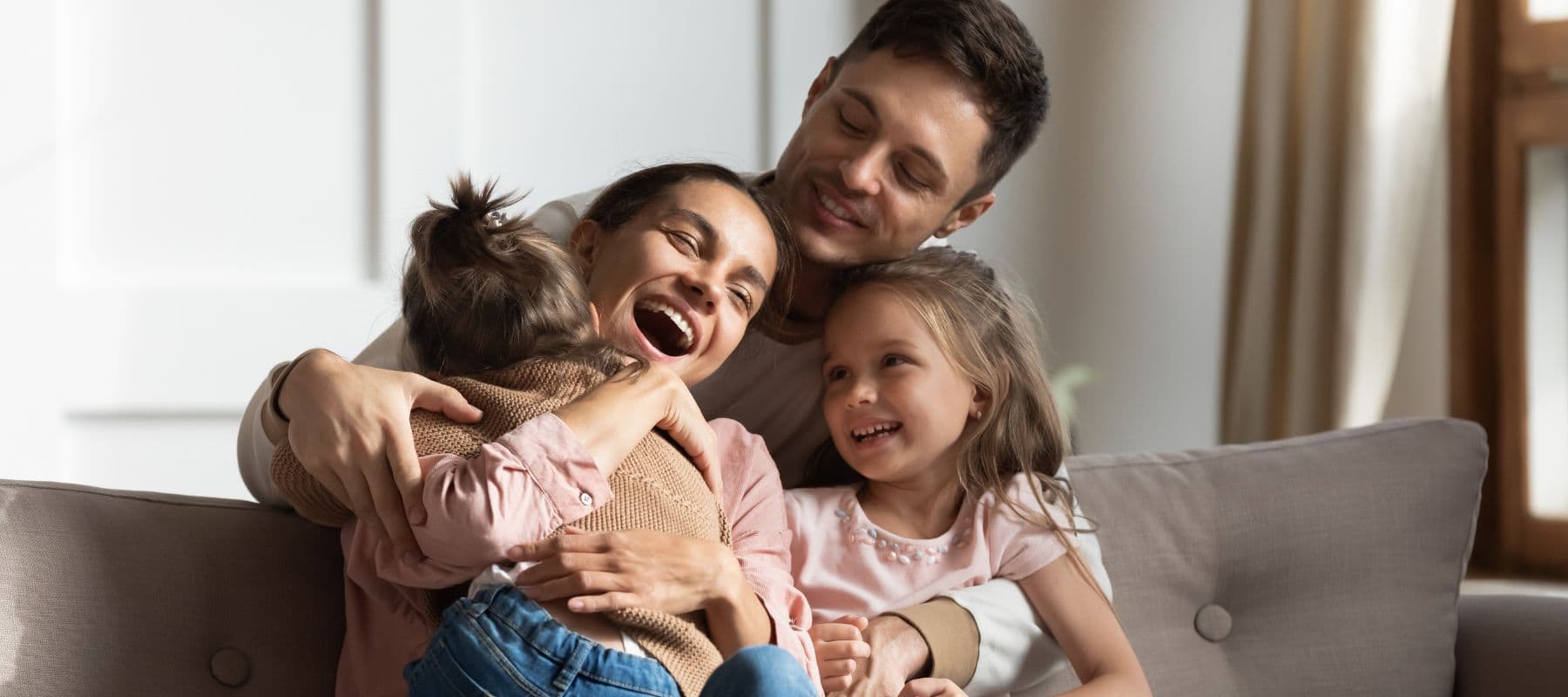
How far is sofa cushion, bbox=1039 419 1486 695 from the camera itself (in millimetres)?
1573

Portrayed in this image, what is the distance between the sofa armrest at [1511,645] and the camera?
1526mm

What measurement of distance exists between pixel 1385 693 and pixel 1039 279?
156 cm

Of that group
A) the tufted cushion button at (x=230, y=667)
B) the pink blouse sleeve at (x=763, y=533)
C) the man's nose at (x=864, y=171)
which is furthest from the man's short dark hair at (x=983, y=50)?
the tufted cushion button at (x=230, y=667)

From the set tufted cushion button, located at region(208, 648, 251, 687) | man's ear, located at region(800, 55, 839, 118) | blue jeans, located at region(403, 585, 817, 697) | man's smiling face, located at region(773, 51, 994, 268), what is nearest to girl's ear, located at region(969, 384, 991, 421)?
man's smiling face, located at region(773, 51, 994, 268)

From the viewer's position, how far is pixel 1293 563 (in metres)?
1.61

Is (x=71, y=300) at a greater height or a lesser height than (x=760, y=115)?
lesser

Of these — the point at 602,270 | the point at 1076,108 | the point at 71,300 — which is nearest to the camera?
the point at 602,270

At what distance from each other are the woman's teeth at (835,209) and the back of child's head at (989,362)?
0.22ft

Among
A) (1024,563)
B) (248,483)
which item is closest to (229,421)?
(248,483)

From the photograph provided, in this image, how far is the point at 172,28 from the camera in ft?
7.98

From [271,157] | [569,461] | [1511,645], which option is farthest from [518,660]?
[271,157]

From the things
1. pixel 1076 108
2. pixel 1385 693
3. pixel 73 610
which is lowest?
pixel 1385 693

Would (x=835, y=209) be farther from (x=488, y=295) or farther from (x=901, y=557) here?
(x=488, y=295)

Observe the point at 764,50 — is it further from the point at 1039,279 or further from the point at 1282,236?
the point at 1282,236
